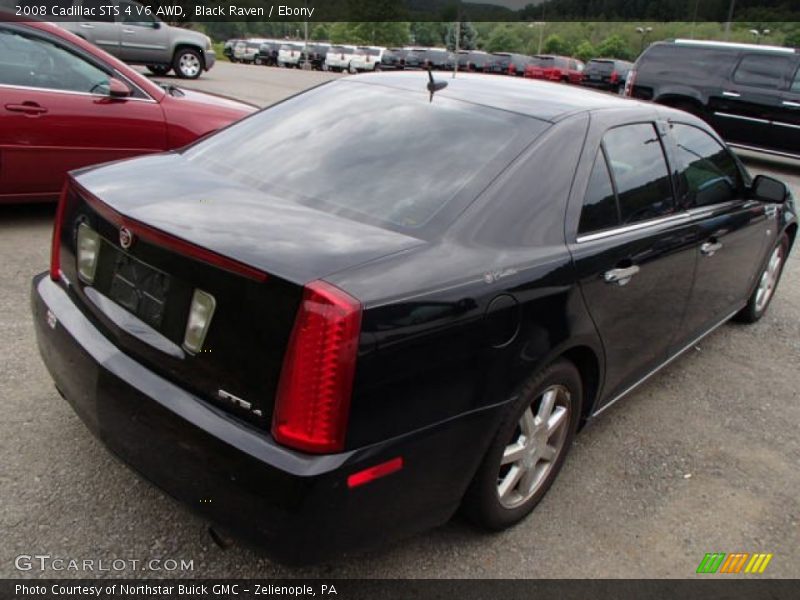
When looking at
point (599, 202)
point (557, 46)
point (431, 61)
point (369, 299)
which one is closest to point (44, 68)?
point (599, 202)

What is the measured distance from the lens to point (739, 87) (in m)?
11.6

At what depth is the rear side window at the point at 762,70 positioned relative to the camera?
11.3 meters

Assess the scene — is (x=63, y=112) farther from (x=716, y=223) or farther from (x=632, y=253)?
(x=716, y=223)

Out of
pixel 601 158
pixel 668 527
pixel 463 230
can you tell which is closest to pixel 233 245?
pixel 463 230

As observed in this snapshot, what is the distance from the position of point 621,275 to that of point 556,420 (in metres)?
0.62

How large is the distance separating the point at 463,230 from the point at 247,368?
80 cm

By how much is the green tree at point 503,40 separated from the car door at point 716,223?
3126 inches

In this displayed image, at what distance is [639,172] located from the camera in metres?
2.98

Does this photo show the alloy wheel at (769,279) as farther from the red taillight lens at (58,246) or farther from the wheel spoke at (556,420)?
the red taillight lens at (58,246)

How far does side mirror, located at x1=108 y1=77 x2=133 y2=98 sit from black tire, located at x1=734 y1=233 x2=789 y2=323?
188 inches

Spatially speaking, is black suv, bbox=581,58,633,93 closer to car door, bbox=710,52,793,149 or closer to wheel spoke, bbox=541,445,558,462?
car door, bbox=710,52,793,149

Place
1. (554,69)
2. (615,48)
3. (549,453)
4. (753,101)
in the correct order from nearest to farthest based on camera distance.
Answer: (549,453), (753,101), (554,69), (615,48)

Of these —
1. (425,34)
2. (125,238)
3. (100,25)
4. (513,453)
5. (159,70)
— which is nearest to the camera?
(125,238)

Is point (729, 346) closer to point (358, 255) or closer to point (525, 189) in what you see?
point (525, 189)
